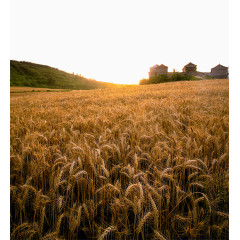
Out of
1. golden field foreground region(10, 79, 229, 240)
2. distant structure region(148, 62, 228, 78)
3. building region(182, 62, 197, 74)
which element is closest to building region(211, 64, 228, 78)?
distant structure region(148, 62, 228, 78)

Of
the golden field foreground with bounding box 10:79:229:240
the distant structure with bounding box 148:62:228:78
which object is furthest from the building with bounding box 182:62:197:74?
the golden field foreground with bounding box 10:79:229:240

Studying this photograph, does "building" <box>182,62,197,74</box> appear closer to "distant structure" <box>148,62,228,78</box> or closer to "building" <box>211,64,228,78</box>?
"distant structure" <box>148,62,228,78</box>

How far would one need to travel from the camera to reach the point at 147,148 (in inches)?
70.3

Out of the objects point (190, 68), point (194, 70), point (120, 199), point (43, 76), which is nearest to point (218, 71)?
point (194, 70)

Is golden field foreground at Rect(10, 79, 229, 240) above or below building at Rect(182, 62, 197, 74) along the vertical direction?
below

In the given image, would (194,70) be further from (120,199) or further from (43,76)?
(120,199)

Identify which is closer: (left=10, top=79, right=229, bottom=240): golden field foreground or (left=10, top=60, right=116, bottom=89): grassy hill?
(left=10, top=79, right=229, bottom=240): golden field foreground

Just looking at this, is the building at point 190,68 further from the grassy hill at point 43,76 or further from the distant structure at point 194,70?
the grassy hill at point 43,76

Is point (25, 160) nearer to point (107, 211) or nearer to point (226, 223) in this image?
point (107, 211)

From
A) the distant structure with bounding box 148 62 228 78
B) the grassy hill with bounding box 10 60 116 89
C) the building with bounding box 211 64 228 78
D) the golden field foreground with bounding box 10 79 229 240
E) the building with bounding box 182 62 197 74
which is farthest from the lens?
the building with bounding box 182 62 197 74

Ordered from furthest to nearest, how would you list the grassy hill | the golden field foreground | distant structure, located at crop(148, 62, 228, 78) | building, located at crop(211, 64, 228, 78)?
distant structure, located at crop(148, 62, 228, 78), building, located at crop(211, 64, 228, 78), the grassy hill, the golden field foreground

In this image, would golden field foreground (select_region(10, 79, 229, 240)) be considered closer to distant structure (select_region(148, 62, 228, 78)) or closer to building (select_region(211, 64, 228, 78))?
distant structure (select_region(148, 62, 228, 78))

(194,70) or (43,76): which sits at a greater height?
(194,70)

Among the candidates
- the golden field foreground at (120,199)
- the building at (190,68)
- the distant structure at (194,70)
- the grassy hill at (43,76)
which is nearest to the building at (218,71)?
the distant structure at (194,70)
